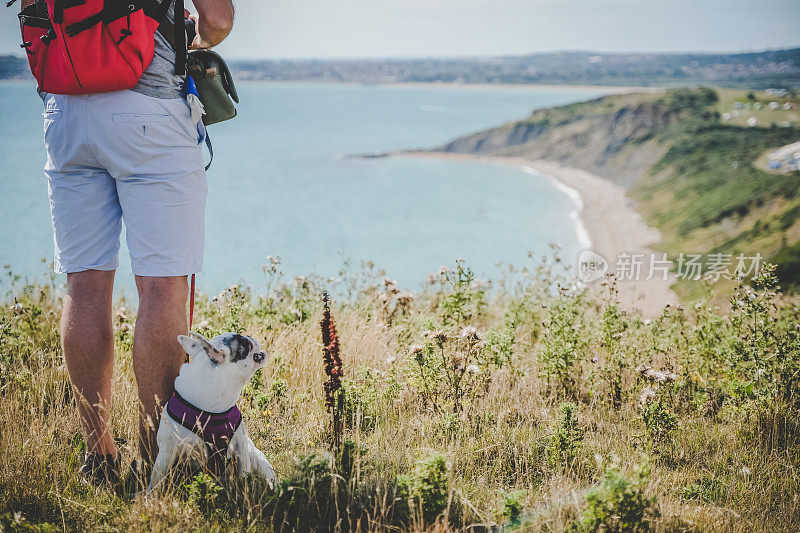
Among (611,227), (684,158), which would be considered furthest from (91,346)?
(684,158)

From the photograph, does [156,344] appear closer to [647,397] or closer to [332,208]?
[647,397]

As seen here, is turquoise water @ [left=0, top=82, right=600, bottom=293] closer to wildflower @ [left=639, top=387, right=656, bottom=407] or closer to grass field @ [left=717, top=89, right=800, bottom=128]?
wildflower @ [left=639, top=387, right=656, bottom=407]

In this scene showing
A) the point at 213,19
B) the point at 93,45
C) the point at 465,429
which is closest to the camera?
the point at 93,45

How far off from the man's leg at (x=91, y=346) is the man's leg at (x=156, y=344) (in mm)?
135

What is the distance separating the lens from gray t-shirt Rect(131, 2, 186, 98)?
1.99 meters

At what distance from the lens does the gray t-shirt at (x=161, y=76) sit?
199cm

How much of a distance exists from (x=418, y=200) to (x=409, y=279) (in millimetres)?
35006

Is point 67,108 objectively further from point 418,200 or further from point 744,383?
point 418,200

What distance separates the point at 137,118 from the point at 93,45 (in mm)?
253

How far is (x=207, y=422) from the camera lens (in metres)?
2.02

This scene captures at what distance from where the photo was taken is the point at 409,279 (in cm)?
4222

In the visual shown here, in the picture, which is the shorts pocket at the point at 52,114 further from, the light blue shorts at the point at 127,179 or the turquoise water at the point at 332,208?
the turquoise water at the point at 332,208

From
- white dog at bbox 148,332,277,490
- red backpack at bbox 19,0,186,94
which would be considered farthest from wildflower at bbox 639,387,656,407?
red backpack at bbox 19,0,186,94

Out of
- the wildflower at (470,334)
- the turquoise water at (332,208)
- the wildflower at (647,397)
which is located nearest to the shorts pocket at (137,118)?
the wildflower at (470,334)
